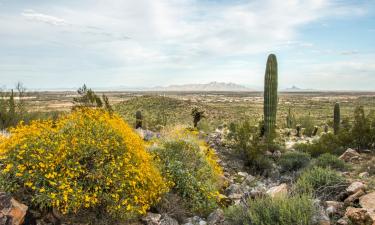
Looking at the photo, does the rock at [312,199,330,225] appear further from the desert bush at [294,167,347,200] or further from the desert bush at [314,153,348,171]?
the desert bush at [314,153,348,171]

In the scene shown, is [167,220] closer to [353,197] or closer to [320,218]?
[320,218]

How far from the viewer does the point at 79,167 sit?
254 inches

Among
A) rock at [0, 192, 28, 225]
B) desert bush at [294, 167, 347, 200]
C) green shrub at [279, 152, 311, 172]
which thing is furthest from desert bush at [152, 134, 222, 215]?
green shrub at [279, 152, 311, 172]

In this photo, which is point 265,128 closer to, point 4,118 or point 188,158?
point 188,158

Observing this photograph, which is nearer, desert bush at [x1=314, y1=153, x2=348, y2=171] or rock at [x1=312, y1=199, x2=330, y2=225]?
rock at [x1=312, y1=199, x2=330, y2=225]

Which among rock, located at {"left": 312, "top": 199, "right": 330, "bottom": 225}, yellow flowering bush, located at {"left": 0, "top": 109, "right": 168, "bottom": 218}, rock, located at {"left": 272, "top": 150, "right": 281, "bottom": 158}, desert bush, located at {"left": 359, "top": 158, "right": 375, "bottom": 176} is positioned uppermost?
yellow flowering bush, located at {"left": 0, "top": 109, "right": 168, "bottom": 218}

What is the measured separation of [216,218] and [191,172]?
158 centimetres

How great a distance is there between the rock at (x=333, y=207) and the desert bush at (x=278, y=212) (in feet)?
2.19

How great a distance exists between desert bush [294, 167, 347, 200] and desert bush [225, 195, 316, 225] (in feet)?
4.53

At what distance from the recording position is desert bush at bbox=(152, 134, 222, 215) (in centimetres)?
820

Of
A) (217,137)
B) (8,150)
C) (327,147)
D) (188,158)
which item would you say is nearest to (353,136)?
(327,147)

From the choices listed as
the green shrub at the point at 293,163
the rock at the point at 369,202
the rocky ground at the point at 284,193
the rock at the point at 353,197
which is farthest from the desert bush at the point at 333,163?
the rock at the point at 369,202

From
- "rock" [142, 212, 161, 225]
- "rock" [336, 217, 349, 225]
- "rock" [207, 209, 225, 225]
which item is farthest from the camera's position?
"rock" [207, 209, 225, 225]

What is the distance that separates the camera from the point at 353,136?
588 inches
